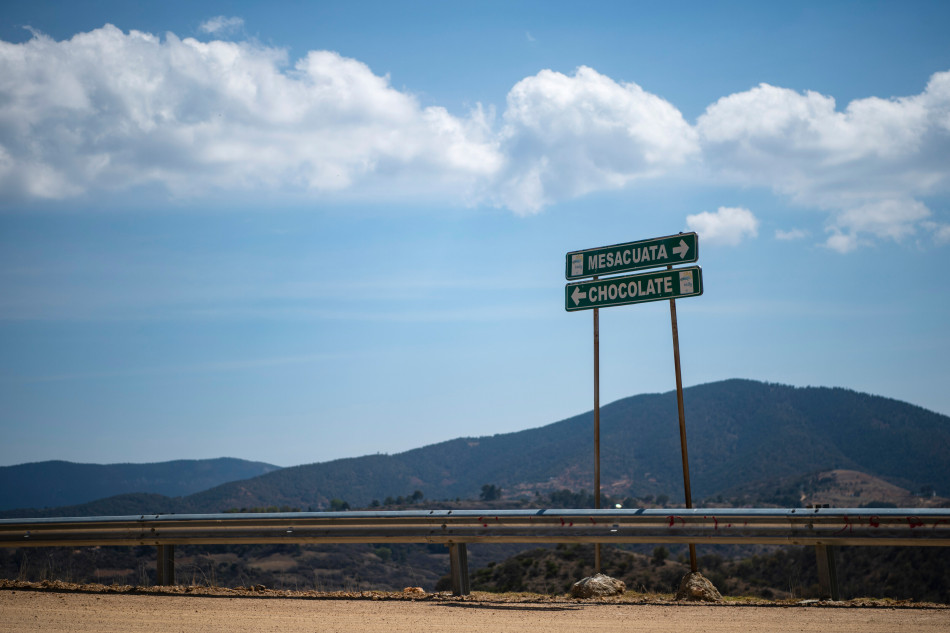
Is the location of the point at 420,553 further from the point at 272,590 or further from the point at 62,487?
the point at 62,487

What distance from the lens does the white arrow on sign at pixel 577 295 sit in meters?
13.0

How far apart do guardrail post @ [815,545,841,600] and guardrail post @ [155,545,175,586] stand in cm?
834

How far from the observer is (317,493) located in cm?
13162

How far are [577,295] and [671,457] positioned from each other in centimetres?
15738

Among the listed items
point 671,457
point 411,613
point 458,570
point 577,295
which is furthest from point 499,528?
point 671,457

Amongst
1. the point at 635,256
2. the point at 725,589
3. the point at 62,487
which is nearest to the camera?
the point at 635,256

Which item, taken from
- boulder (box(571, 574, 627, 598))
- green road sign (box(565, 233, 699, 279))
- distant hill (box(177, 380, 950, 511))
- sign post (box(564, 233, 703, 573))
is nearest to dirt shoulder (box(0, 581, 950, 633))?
boulder (box(571, 574, 627, 598))

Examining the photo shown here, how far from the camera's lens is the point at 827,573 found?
9180 mm

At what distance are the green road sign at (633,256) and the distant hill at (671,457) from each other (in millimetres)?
93226

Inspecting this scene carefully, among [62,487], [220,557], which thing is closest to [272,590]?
[220,557]

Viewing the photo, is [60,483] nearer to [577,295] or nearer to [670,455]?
[670,455]

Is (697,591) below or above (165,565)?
below

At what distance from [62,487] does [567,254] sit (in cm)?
18368

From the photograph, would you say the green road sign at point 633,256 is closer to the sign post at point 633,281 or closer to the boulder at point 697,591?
the sign post at point 633,281
